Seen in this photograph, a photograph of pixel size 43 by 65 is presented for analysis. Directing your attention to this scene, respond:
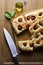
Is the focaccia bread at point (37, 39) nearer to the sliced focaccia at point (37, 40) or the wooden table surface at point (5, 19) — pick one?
the sliced focaccia at point (37, 40)

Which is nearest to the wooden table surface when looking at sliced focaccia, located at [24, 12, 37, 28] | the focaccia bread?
sliced focaccia, located at [24, 12, 37, 28]

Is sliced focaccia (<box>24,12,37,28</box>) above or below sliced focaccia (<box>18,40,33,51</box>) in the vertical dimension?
above

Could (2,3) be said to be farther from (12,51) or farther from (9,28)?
(12,51)

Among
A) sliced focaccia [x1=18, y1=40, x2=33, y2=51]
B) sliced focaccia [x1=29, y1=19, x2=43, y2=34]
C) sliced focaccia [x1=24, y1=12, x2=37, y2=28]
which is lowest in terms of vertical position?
sliced focaccia [x1=18, y1=40, x2=33, y2=51]

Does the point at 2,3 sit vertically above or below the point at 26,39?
above

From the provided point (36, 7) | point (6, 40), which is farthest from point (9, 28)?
point (36, 7)

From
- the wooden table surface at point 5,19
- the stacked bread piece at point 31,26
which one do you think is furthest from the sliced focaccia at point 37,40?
the wooden table surface at point 5,19

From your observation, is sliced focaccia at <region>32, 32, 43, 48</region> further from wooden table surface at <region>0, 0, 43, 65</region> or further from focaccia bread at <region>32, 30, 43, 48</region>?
wooden table surface at <region>0, 0, 43, 65</region>
